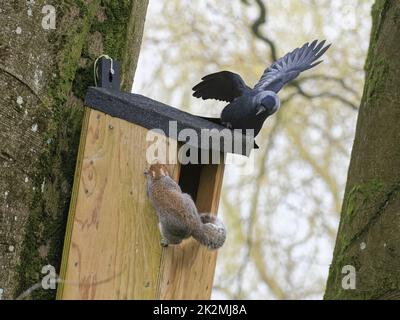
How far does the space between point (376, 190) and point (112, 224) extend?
175cm

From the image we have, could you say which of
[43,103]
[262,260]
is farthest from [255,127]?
[262,260]

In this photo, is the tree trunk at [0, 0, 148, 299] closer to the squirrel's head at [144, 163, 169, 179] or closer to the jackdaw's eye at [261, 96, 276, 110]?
the squirrel's head at [144, 163, 169, 179]

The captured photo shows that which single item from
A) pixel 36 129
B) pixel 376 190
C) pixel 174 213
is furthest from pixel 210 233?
pixel 376 190

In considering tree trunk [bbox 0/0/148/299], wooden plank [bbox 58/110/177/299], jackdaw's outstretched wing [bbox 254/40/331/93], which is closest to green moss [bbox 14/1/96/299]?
tree trunk [bbox 0/0/148/299]

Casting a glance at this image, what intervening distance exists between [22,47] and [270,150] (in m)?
6.48

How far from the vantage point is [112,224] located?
2.75 m

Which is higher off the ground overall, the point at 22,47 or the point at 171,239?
the point at 22,47

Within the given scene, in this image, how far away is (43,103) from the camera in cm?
289

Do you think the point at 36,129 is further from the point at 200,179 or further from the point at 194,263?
the point at 194,263

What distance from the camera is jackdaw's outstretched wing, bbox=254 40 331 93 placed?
329 cm

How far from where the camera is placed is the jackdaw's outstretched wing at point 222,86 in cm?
333

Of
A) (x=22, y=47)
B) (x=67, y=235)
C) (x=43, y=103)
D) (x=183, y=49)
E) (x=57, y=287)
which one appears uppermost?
(x=183, y=49)

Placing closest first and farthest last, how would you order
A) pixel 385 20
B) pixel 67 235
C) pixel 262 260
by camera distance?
pixel 67 235 < pixel 385 20 < pixel 262 260
